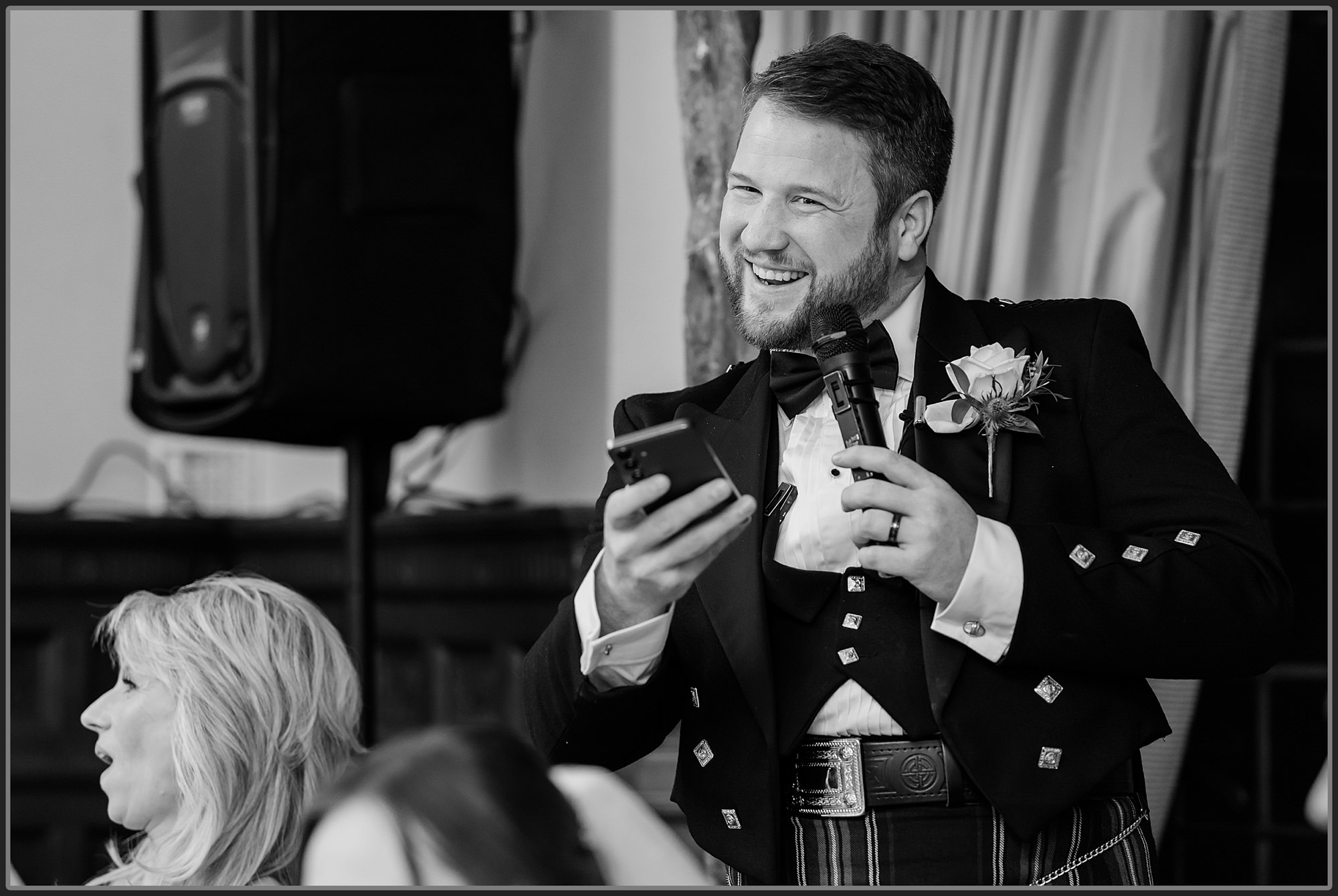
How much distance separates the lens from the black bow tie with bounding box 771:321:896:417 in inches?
62.6

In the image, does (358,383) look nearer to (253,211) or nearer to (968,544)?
(253,211)

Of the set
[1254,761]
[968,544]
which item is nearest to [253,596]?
[968,544]

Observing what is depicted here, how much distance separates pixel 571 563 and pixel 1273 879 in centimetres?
158

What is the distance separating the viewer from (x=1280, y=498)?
289cm

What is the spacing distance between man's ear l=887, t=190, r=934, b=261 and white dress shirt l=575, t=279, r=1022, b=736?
0.05 meters

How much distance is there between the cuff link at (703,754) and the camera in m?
1.55

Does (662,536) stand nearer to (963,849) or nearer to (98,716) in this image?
(963,849)

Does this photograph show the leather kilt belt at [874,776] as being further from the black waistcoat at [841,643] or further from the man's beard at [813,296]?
the man's beard at [813,296]

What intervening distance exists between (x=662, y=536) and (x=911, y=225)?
493mm

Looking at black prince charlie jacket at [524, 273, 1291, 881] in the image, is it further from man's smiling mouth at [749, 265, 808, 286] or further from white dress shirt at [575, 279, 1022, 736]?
man's smiling mouth at [749, 265, 808, 286]

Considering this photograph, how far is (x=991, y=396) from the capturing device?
1505 mm

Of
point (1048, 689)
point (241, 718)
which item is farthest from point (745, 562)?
point (241, 718)

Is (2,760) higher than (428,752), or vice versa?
(428,752)

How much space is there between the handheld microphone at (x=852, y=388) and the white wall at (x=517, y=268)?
58.0 inches
